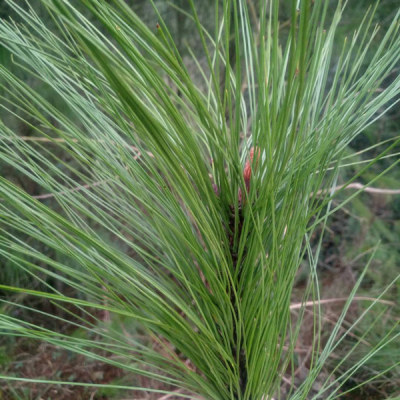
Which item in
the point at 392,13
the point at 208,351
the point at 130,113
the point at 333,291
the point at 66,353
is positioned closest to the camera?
the point at 130,113

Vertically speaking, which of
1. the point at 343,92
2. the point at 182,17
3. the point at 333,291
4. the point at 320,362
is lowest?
the point at 333,291

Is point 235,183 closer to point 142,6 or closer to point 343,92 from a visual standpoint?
point 343,92

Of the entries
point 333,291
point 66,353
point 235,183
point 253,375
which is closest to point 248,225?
point 235,183

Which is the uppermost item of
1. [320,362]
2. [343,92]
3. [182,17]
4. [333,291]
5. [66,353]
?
[343,92]

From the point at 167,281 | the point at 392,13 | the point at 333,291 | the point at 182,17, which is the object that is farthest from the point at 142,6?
the point at 167,281

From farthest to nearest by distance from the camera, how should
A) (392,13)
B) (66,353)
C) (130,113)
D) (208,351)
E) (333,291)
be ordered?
(66,353)
(333,291)
(392,13)
(208,351)
(130,113)

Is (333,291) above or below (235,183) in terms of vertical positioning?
below

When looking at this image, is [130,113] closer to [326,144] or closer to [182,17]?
[326,144]

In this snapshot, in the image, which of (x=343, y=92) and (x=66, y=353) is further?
(x=66, y=353)

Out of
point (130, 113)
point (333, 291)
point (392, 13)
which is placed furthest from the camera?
point (333, 291)
